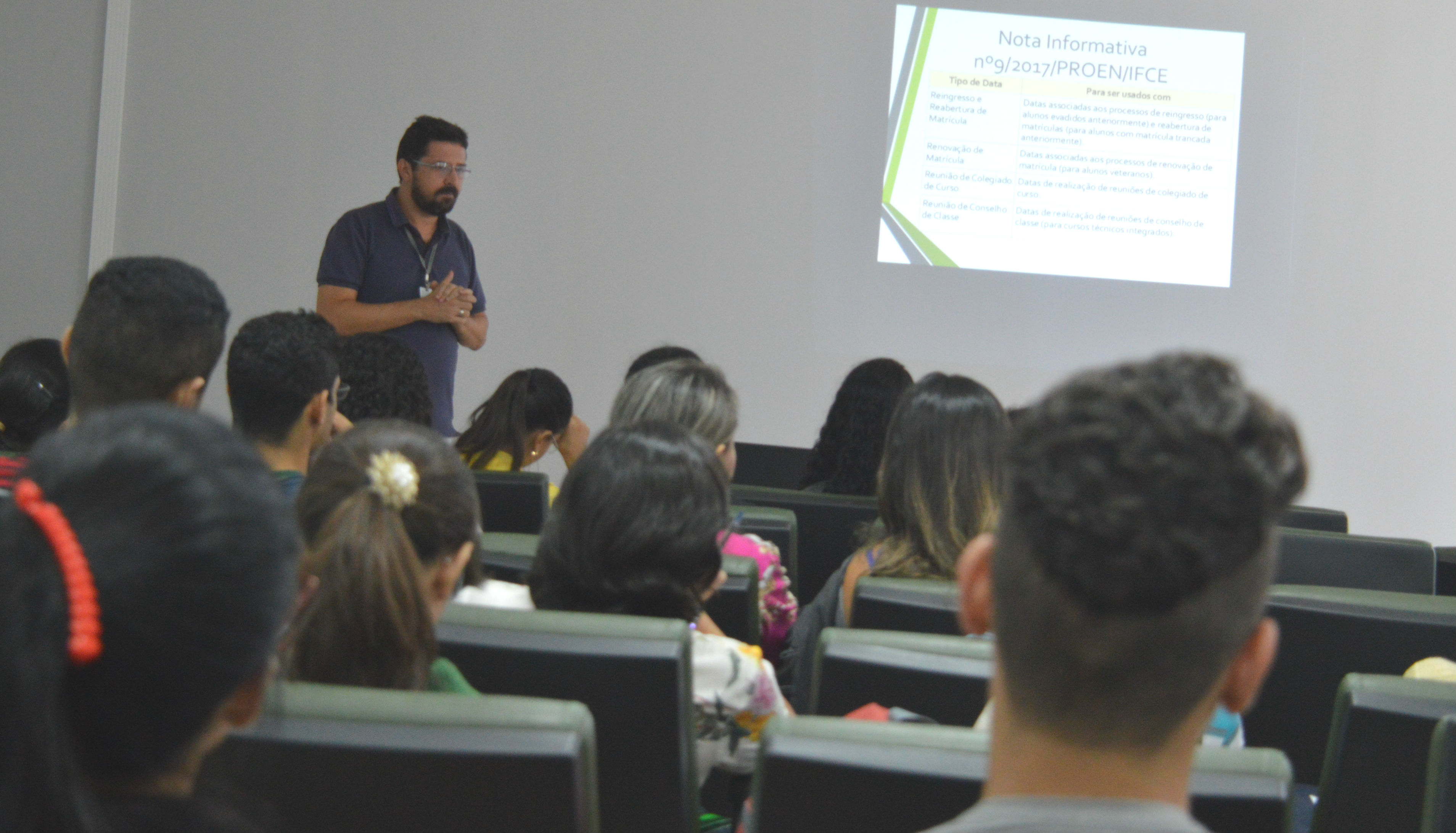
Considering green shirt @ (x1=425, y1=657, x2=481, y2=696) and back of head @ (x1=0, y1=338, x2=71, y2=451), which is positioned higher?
back of head @ (x1=0, y1=338, x2=71, y2=451)

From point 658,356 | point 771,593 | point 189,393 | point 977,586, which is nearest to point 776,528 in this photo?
point 771,593

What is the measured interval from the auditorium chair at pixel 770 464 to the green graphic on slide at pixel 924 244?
1.73 m

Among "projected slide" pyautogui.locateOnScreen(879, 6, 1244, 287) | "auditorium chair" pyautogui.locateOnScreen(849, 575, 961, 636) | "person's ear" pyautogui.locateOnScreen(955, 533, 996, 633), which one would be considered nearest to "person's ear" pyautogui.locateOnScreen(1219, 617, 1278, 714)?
"person's ear" pyautogui.locateOnScreen(955, 533, 996, 633)

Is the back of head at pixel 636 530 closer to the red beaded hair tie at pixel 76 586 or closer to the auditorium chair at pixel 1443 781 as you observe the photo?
the auditorium chair at pixel 1443 781

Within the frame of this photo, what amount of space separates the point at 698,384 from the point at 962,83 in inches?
128

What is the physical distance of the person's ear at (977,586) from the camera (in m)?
0.80

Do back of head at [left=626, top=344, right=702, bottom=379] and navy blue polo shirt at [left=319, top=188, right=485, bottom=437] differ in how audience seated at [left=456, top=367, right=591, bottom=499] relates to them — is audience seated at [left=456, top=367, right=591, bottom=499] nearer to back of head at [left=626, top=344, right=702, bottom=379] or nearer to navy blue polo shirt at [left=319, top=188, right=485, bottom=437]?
back of head at [left=626, top=344, right=702, bottom=379]

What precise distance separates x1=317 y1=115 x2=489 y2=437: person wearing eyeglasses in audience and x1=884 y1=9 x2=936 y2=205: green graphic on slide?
6.34ft

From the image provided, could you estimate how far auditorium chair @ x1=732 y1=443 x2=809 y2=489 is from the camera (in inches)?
158

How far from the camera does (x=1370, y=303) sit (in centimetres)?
570

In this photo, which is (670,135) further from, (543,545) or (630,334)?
(543,545)

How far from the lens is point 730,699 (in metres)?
1.63

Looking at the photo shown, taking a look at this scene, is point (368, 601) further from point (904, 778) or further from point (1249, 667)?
point (1249, 667)

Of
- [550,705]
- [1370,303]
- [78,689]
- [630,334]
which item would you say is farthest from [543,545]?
[1370,303]
